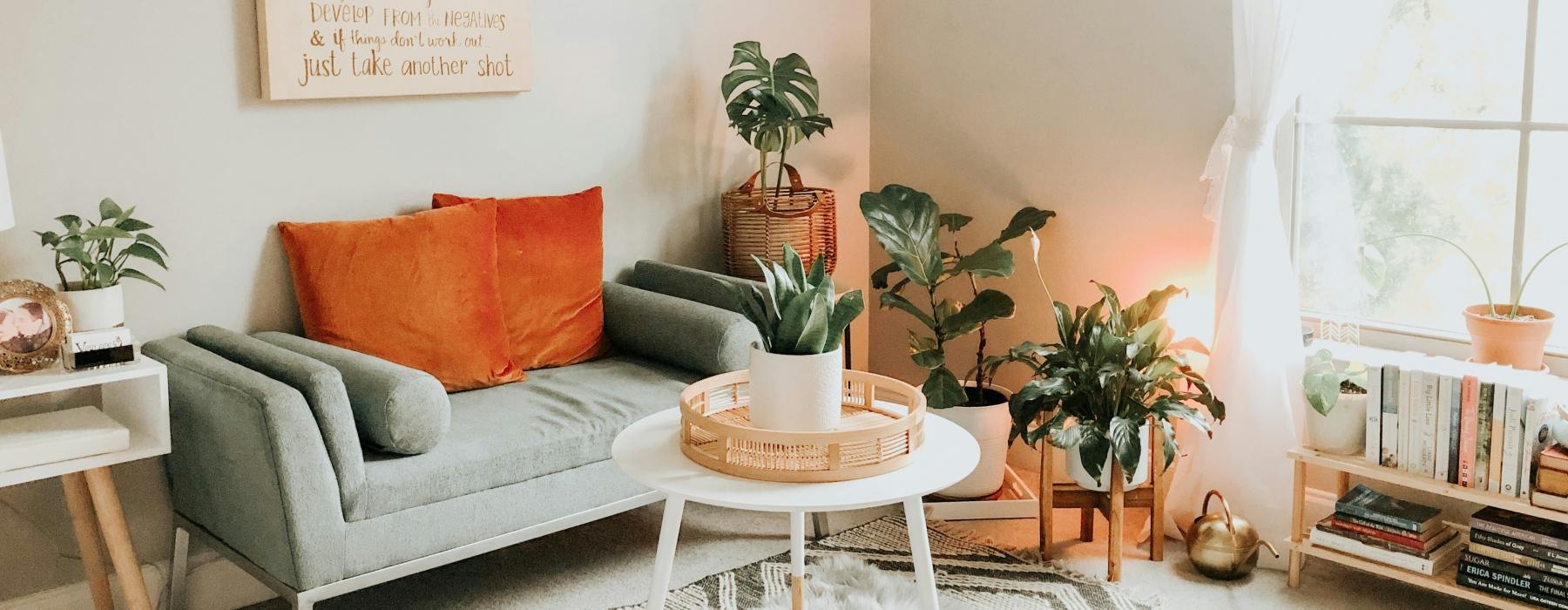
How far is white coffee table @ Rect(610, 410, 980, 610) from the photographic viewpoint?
6.37ft

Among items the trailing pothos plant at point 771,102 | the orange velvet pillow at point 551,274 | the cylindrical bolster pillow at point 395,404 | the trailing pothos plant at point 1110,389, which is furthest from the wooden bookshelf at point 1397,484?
the cylindrical bolster pillow at point 395,404

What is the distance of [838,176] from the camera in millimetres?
4152

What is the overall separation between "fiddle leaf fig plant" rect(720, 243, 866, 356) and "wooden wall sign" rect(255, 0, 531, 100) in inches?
55.8

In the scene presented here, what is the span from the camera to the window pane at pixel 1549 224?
9.14 feet

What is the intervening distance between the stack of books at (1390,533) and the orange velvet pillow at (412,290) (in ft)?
6.22

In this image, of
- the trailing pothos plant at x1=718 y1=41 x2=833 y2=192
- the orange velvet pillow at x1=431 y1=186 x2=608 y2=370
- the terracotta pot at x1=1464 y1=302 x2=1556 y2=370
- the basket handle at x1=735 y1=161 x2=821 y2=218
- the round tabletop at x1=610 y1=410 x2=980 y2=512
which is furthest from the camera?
the basket handle at x1=735 y1=161 x2=821 y2=218

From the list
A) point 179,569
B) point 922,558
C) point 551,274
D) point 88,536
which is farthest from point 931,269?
point 88,536

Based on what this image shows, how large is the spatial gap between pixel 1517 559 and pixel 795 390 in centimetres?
158

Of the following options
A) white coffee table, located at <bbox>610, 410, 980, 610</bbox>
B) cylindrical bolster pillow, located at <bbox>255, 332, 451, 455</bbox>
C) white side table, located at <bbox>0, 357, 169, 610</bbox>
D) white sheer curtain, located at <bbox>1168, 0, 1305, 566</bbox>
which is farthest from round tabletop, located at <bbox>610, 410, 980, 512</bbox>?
white sheer curtain, located at <bbox>1168, 0, 1305, 566</bbox>

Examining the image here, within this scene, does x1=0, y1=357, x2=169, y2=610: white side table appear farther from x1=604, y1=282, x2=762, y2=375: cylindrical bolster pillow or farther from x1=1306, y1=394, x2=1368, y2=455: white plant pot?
x1=1306, y1=394, x2=1368, y2=455: white plant pot

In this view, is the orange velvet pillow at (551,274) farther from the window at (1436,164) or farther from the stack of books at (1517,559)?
the stack of books at (1517,559)

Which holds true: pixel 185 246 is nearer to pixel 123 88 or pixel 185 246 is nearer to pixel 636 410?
pixel 123 88

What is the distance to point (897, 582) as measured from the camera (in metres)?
2.93

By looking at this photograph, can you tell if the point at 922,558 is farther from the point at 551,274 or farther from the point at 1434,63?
the point at 1434,63
